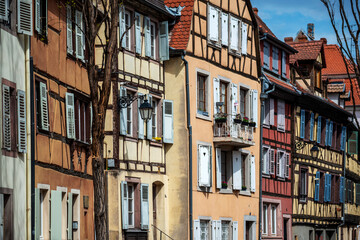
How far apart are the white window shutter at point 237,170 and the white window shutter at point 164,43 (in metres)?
5.76

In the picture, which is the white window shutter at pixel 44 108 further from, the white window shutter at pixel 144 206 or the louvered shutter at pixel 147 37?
the louvered shutter at pixel 147 37

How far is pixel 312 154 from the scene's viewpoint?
1820 inches

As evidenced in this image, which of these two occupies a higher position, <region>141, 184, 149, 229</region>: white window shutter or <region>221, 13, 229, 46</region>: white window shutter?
<region>221, 13, 229, 46</region>: white window shutter

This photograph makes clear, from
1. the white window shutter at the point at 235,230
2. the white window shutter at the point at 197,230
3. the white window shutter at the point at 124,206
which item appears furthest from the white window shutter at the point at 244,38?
the white window shutter at the point at 124,206

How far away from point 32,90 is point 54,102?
2.22m

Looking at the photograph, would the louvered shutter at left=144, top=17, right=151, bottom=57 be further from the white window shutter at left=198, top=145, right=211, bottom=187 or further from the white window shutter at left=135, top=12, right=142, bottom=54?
the white window shutter at left=198, top=145, right=211, bottom=187

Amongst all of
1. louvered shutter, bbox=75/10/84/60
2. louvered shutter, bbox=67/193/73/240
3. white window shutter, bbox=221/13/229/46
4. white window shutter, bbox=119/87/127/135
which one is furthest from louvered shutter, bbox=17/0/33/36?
white window shutter, bbox=221/13/229/46

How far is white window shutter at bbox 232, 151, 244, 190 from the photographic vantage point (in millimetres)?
36625

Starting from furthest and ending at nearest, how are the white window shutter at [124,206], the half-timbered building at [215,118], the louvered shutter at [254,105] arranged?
1. the louvered shutter at [254,105]
2. the half-timbered building at [215,118]
3. the white window shutter at [124,206]

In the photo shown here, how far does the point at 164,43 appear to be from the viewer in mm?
32625

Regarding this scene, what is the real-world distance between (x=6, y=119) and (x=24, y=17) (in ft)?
8.07

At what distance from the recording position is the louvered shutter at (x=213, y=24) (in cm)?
3547

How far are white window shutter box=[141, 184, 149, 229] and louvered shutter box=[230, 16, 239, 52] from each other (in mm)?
8346

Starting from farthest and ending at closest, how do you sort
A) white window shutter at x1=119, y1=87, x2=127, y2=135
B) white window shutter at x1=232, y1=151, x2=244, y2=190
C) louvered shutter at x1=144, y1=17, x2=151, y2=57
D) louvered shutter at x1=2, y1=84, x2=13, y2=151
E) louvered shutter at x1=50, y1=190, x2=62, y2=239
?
white window shutter at x1=232, y1=151, x2=244, y2=190, louvered shutter at x1=144, y1=17, x2=151, y2=57, white window shutter at x1=119, y1=87, x2=127, y2=135, louvered shutter at x1=50, y1=190, x2=62, y2=239, louvered shutter at x1=2, y1=84, x2=13, y2=151
